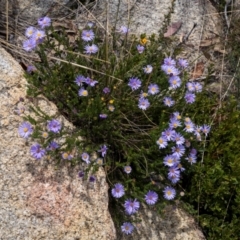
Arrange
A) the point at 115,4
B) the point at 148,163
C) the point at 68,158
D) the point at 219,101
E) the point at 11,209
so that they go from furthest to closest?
the point at 115,4, the point at 219,101, the point at 148,163, the point at 68,158, the point at 11,209

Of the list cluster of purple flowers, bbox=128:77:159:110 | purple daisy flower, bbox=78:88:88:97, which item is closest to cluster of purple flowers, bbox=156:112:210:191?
cluster of purple flowers, bbox=128:77:159:110

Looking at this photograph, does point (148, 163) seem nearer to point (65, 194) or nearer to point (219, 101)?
point (65, 194)

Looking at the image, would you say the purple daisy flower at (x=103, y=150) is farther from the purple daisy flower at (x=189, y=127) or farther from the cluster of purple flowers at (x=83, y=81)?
the purple daisy flower at (x=189, y=127)

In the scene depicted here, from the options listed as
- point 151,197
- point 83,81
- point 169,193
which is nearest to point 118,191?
point 151,197

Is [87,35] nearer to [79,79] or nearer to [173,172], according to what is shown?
[79,79]

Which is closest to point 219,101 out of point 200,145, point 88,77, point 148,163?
point 200,145

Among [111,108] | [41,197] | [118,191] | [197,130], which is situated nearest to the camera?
[41,197]

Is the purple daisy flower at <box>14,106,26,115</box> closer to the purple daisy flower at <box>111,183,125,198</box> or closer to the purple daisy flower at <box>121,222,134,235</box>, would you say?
the purple daisy flower at <box>111,183,125,198</box>
